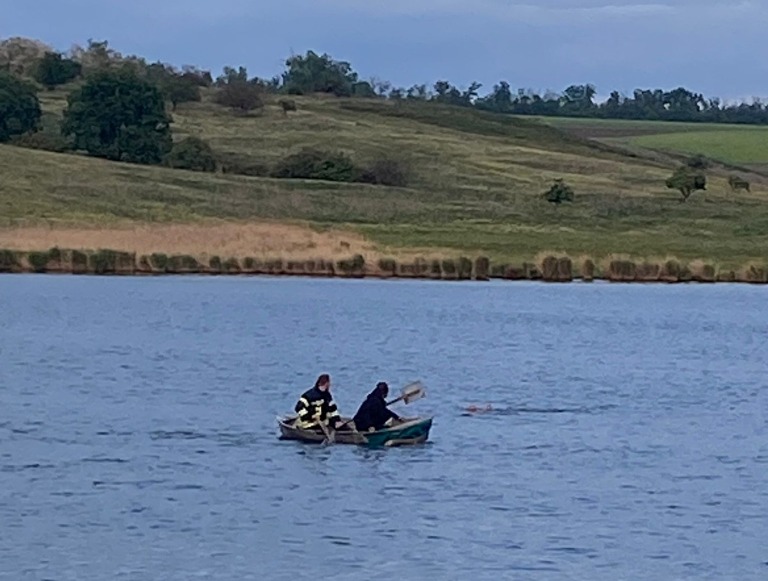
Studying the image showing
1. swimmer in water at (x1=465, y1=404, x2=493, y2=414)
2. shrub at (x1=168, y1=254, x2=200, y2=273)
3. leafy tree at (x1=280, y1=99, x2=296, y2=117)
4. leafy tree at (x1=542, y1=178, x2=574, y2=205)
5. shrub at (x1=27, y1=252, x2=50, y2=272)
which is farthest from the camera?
leafy tree at (x1=280, y1=99, x2=296, y2=117)

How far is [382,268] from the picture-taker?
7006cm

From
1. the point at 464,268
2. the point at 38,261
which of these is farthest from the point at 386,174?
the point at 38,261

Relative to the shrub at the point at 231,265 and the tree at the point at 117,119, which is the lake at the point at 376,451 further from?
the tree at the point at 117,119

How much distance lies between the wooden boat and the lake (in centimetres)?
20

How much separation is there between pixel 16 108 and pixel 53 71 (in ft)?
88.3

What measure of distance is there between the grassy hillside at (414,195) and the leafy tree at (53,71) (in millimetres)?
A: 5108

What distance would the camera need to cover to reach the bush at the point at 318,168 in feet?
364

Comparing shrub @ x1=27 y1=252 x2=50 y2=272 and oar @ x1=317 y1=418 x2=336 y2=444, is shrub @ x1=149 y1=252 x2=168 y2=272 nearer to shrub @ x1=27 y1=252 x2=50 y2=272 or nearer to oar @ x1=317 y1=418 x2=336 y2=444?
shrub @ x1=27 y1=252 x2=50 y2=272

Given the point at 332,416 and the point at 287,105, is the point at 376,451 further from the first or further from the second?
the point at 287,105

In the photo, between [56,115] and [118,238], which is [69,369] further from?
[56,115]

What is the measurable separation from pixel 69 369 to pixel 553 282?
29923 millimetres

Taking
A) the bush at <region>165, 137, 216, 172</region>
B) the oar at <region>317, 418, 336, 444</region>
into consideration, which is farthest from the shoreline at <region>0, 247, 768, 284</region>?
the bush at <region>165, 137, 216, 172</region>

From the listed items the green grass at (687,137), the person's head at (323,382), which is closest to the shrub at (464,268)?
the person's head at (323,382)

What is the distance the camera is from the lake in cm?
2517
